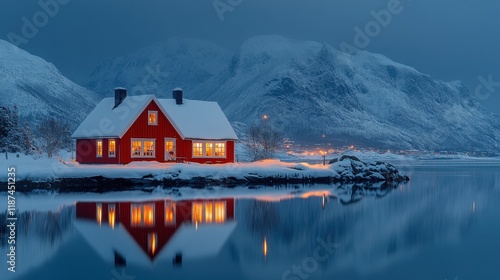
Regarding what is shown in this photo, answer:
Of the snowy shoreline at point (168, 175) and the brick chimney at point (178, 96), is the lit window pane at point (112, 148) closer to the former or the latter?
the snowy shoreline at point (168, 175)

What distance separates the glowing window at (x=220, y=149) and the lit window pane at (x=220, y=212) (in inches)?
1034

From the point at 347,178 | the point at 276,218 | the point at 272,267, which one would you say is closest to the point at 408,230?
the point at 276,218

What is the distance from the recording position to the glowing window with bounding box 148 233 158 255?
2371 centimetres

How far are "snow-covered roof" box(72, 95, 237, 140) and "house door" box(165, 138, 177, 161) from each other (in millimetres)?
1305

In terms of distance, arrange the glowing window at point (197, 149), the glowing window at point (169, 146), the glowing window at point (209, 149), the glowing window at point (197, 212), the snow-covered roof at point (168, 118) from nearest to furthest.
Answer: the glowing window at point (197, 212), the snow-covered roof at point (168, 118), the glowing window at point (169, 146), the glowing window at point (197, 149), the glowing window at point (209, 149)

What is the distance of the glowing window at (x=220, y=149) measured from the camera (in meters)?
66.9

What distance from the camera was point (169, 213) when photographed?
34375mm

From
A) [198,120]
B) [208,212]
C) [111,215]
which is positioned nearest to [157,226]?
[111,215]

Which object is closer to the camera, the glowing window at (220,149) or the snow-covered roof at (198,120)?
the snow-covered roof at (198,120)
